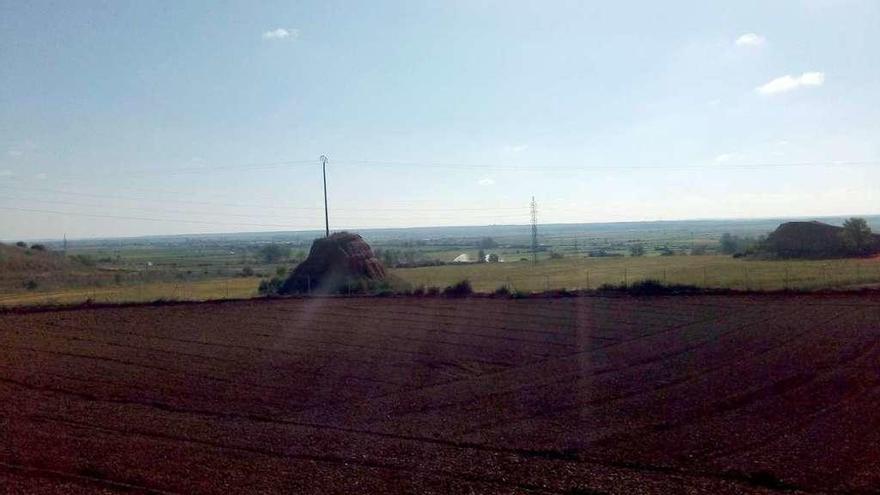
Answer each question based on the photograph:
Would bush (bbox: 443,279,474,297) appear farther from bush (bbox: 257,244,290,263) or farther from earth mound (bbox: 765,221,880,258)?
bush (bbox: 257,244,290,263)

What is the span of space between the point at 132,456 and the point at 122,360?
40.6 ft

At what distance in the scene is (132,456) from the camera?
549 inches

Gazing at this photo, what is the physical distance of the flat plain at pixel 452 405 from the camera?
41.3 feet

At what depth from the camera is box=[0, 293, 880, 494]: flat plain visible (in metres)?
12.6

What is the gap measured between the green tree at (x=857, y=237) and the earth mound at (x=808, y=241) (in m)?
0.31

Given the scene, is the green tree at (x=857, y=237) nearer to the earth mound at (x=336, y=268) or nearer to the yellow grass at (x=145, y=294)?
the earth mound at (x=336, y=268)

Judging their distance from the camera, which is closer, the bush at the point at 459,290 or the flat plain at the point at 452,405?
the flat plain at the point at 452,405

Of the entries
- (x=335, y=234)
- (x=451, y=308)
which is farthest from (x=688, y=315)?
(x=335, y=234)

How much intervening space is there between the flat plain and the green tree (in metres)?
44.5

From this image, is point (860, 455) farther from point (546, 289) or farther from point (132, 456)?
point (546, 289)

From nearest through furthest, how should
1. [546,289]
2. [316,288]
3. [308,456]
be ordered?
[308,456] < [546,289] < [316,288]

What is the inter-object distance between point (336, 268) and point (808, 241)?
165 feet

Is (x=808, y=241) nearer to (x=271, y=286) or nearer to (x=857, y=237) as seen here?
(x=857, y=237)

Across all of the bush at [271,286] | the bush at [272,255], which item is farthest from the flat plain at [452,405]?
the bush at [272,255]
